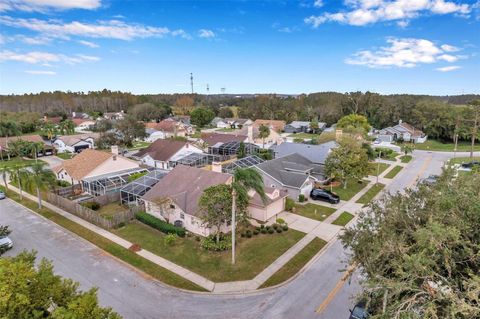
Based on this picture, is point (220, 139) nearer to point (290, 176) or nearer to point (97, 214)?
point (290, 176)

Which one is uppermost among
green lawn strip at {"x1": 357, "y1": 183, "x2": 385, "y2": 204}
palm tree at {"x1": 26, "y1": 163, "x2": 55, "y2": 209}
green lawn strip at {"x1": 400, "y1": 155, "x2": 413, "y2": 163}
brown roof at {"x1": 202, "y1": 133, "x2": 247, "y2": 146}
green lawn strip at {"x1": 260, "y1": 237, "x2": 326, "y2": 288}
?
brown roof at {"x1": 202, "y1": 133, "x2": 247, "y2": 146}

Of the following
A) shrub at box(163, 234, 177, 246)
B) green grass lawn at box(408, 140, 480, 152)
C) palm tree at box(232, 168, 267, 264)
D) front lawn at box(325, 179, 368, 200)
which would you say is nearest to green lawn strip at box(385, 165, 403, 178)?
front lawn at box(325, 179, 368, 200)

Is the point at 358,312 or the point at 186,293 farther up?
the point at 358,312

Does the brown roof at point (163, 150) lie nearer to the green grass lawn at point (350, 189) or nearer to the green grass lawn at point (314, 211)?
the green grass lawn at point (314, 211)

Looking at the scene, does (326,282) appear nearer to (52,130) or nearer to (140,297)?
(140,297)

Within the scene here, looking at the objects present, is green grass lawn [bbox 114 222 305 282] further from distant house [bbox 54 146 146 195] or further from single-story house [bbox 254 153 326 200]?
distant house [bbox 54 146 146 195]

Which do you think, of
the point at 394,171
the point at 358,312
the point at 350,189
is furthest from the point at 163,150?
the point at 358,312
